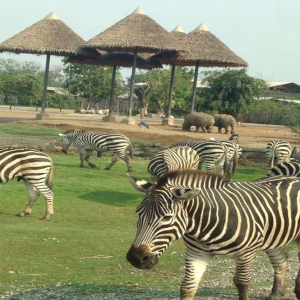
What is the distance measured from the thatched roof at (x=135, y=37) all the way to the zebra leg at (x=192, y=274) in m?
30.3

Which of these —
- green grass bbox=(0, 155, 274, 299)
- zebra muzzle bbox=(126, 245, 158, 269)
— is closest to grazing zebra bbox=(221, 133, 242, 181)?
green grass bbox=(0, 155, 274, 299)

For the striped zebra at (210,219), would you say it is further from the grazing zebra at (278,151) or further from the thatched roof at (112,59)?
the thatched roof at (112,59)

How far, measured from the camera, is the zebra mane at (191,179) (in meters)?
5.82

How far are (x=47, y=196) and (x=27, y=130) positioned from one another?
1793 cm

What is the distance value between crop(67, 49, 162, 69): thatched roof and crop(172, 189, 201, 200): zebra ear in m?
34.0

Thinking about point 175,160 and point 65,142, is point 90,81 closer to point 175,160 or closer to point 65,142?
point 65,142

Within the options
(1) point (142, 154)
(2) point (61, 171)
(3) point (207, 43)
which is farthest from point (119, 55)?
(2) point (61, 171)

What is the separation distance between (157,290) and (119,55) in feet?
114

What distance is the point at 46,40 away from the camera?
125 ft

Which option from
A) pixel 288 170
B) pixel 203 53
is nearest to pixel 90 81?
pixel 203 53

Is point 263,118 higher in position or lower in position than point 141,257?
lower

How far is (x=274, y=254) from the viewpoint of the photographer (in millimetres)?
6840

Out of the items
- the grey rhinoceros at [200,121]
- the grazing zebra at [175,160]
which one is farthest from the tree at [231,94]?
the grazing zebra at [175,160]

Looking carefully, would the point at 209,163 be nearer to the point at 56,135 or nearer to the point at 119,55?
the point at 56,135
